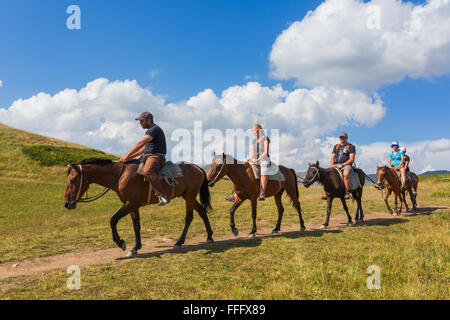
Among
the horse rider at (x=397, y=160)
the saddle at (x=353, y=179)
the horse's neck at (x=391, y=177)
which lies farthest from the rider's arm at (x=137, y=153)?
the horse rider at (x=397, y=160)

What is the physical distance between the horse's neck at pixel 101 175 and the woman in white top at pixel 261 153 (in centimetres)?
504

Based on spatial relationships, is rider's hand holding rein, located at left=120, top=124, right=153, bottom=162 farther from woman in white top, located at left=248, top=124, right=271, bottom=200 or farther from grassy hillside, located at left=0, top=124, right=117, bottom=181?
grassy hillside, located at left=0, top=124, right=117, bottom=181

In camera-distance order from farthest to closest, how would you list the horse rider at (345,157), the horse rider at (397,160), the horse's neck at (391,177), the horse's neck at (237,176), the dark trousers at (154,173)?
the horse rider at (397,160)
the horse's neck at (391,177)
the horse rider at (345,157)
the horse's neck at (237,176)
the dark trousers at (154,173)

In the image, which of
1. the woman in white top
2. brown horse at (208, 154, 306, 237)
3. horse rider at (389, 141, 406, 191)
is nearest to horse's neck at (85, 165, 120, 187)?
brown horse at (208, 154, 306, 237)

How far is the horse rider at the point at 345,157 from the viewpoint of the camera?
13.6 meters

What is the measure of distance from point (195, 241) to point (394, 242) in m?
6.66

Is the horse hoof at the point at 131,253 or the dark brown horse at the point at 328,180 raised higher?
the dark brown horse at the point at 328,180

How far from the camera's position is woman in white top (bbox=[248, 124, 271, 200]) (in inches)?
428

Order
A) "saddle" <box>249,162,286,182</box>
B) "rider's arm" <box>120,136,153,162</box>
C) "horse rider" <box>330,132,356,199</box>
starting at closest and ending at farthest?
"rider's arm" <box>120,136,153,162</box>, "saddle" <box>249,162,286,182</box>, "horse rider" <box>330,132,356,199</box>

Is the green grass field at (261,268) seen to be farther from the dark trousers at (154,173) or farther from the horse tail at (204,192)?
the dark trousers at (154,173)

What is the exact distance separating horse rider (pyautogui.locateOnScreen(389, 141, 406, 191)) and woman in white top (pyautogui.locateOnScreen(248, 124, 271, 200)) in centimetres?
1107

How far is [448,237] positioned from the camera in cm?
927
